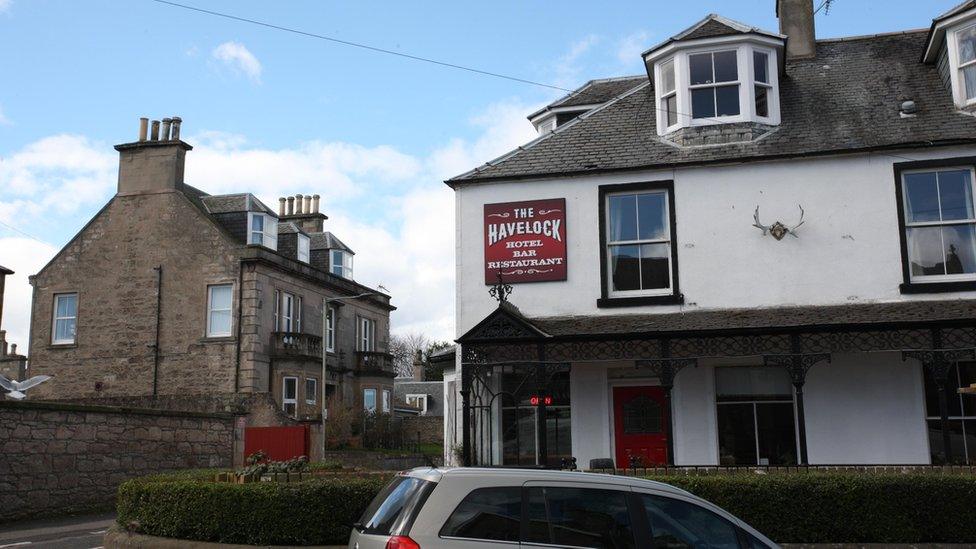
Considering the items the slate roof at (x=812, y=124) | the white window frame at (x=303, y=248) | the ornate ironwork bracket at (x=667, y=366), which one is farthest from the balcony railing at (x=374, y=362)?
the ornate ironwork bracket at (x=667, y=366)

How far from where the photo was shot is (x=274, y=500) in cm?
1116

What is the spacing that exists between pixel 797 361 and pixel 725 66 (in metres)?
6.02

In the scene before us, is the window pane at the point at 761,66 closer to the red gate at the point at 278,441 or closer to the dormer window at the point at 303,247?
the red gate at the point at 278,441

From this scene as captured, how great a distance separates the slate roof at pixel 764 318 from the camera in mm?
14727

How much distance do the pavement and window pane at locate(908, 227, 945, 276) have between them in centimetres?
1423

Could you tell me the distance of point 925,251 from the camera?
15727 mm

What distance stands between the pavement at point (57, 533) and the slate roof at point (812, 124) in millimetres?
8922

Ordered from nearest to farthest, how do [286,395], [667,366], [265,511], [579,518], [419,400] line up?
[579,518]
[265,511]
[667,366]
[286,395]
[419,400]

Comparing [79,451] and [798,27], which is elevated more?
[798,27]

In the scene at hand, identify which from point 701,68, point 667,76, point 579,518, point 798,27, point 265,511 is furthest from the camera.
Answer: point 798,27

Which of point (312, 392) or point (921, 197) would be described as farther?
point (312, 392)

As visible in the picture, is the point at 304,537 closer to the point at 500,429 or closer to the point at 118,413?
the point at 500,429

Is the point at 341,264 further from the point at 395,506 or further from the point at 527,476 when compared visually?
the point at 527,476

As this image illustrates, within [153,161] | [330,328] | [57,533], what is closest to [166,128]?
[153,161]
